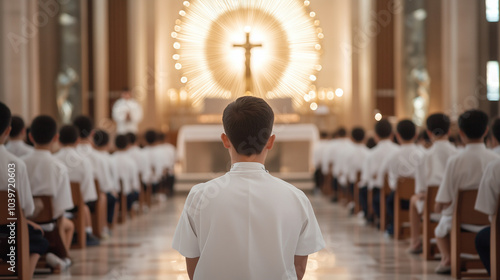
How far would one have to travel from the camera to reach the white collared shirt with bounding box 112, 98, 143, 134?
1473 centimetres

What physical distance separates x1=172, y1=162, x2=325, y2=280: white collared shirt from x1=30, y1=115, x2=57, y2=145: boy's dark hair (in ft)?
10.1

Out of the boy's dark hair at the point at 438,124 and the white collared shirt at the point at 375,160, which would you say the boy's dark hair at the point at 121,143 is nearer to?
the white collared shirt at the point at 375,160

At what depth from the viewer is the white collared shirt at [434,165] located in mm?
6031

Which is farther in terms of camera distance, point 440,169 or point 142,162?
point 142,162

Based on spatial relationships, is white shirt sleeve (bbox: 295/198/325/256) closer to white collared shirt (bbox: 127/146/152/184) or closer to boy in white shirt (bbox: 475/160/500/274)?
boy in white shirt (bbox: 475/160/500/274)

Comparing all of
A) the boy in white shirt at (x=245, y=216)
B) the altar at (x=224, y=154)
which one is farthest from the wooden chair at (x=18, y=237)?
the altar at (x=224, y=154)

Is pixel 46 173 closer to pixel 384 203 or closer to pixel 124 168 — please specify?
pixel 124 168

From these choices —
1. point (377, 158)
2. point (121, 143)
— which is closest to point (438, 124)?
point (377, 158)

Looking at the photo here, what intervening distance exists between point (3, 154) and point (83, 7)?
1140cm

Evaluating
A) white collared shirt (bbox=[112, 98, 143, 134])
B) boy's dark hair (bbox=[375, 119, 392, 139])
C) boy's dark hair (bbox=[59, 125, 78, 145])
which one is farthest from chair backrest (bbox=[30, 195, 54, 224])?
white collared shirt (bbox=[112, 98, 143, 134])

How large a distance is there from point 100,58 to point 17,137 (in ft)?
32.2

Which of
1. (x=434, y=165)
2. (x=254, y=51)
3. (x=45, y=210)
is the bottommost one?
(x=45, y=210)

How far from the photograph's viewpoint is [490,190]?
4.39 meters

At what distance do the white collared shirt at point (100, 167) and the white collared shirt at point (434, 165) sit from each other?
3344 mm
